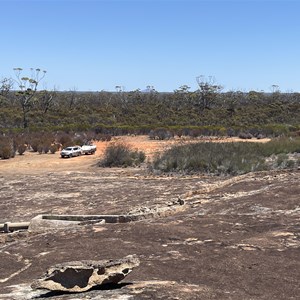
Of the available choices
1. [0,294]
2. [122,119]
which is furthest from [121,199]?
[122,119]

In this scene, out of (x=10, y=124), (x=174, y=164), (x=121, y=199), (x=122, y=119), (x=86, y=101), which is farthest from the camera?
(x=86, y=101)

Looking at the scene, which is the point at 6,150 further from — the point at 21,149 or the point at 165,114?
the point at 165,114

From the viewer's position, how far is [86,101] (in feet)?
348

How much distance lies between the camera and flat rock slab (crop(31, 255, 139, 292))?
7566mm

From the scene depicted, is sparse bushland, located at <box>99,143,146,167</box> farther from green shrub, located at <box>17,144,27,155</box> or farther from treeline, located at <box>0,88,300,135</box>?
A: treeline, located at <box>0,88,300,135</box>

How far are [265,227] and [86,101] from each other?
95.6 m

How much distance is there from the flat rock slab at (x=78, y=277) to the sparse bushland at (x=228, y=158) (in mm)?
20323

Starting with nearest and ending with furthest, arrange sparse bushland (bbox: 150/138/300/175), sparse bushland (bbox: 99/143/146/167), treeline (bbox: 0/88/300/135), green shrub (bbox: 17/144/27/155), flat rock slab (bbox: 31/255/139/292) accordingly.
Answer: flat rock slab (bbox: 31/255/139/292), sparse bushland (bbox: 150/138/300/175), sparse bushland (bbox: 99/143/146/167), green shrub (bbox: 17/144/27/155), treeline (bbox: 0/88/300/135)

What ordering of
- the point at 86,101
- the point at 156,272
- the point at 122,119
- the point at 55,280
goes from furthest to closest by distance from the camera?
1. the point at 86,101
2. the point at 122,119
3. the point at 156,272
4. the point at 55,280

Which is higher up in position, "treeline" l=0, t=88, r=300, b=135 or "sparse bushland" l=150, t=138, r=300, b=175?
"treeline" l=0, t=88, r=300, b=135

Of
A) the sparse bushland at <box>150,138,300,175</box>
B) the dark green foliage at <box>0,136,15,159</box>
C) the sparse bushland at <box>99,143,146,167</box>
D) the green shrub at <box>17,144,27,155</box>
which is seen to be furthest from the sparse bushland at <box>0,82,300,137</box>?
the sparse bushland at <box>150,138,300,175</box>

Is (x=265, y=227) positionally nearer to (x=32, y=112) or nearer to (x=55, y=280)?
(x=55, y=280)

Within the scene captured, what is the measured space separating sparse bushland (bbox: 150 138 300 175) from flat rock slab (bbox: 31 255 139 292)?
20323mm

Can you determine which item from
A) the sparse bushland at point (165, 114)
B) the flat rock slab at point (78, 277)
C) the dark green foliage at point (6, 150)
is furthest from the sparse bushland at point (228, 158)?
the sparse bushland at point (165, 114)
